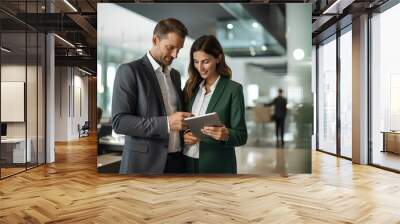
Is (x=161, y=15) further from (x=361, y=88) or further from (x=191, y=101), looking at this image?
(x=361, y=88)

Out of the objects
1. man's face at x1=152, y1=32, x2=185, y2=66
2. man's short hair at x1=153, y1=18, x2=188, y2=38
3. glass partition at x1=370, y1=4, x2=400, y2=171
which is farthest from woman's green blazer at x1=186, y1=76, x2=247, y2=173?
glass partition at x1=370, y1=4, x2=400, y2=171

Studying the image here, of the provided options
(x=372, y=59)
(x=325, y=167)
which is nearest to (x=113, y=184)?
(x=325, y=167)

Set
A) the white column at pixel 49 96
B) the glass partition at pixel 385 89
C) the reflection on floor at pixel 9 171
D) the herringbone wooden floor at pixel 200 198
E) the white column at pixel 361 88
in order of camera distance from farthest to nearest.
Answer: the white column at pixel 49 96
the white column at pixel 361 88
the glass partition at pixel 385 89
the reflection on floor at pixel 9 171
the herringbone wooden floor at pixel 200 198

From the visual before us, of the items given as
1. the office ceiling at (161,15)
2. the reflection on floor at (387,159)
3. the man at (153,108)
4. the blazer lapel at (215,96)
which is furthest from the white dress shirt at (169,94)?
the reflection on floor at (387,159)

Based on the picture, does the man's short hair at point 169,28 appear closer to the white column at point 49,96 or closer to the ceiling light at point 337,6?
the ceiling light at point 337,6

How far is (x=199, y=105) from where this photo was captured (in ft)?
21.2

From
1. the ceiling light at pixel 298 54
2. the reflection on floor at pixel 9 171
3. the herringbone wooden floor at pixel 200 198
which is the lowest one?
the herringbone wooden floor at pixel 200 198

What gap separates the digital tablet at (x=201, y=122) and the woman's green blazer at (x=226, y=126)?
131 millimetres

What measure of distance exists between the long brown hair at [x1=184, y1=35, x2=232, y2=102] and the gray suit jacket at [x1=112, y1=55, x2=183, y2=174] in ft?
0.55

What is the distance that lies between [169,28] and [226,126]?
1881mm

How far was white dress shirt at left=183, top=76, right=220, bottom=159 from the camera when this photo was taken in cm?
644

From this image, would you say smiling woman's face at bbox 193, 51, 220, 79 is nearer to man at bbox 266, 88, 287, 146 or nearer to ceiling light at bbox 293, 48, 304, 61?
man at bbox 266, 88, 287, 146

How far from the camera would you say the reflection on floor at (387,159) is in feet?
24.4

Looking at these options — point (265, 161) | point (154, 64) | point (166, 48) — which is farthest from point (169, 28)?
A: point (265, 161)
